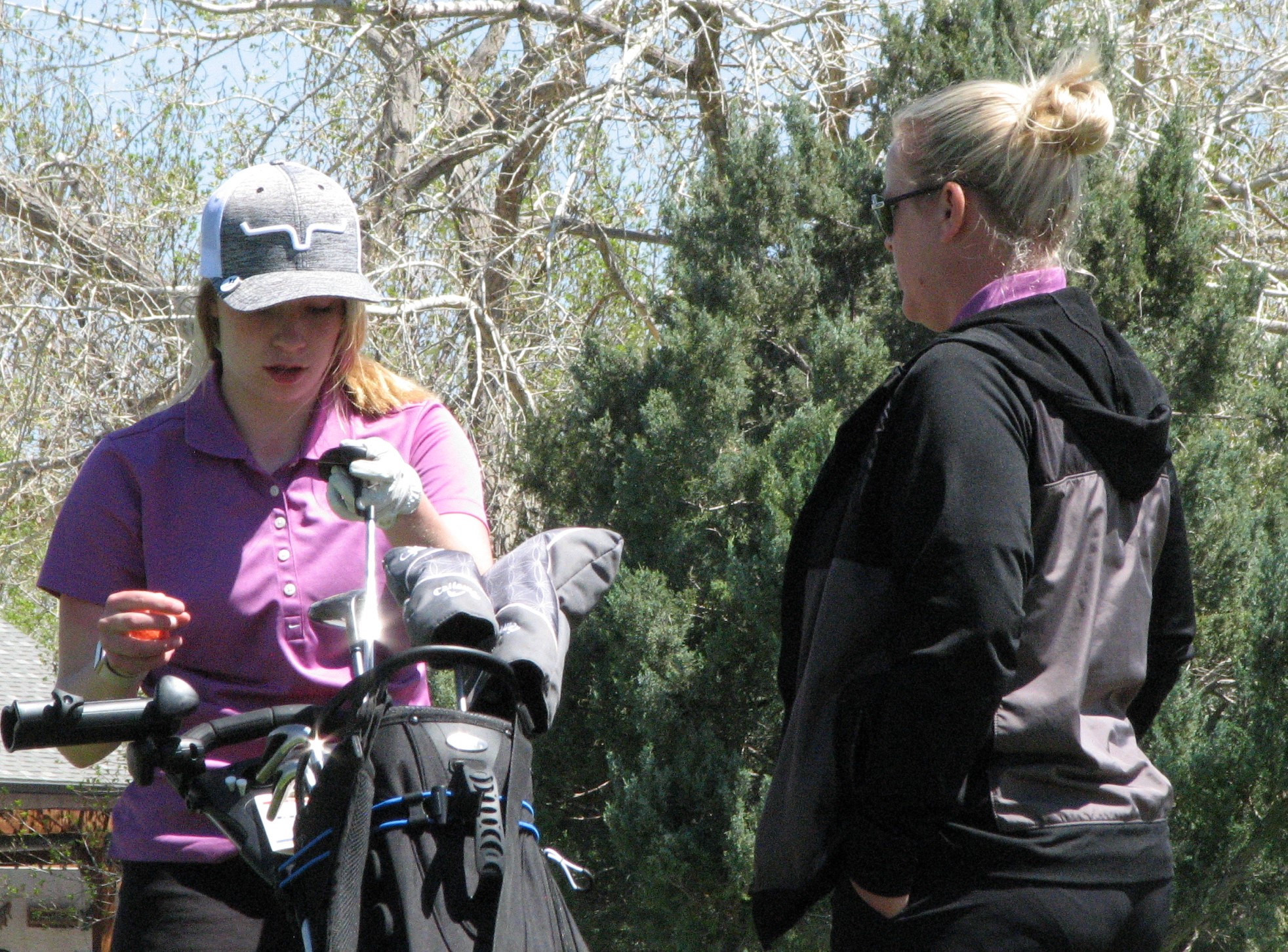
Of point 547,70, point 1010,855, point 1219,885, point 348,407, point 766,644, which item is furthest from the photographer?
point 547,70

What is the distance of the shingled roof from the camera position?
9727mm

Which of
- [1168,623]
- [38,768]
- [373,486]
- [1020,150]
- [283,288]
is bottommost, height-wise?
[38,768]

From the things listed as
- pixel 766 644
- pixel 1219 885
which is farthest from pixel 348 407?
pixel 1219 885

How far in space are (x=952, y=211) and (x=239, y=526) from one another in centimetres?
121

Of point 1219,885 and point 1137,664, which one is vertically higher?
point 1137,664

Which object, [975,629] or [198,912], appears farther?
[198,912]

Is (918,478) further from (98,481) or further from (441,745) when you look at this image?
(98,481)

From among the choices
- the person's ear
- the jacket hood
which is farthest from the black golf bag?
the person's ear

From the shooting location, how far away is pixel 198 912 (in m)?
1.94

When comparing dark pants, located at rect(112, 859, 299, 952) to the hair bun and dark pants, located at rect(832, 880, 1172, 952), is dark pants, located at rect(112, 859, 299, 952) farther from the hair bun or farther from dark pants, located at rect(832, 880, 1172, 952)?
the hair bun

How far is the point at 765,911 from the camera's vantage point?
76.0 inches

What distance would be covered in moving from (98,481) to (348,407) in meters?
0.42

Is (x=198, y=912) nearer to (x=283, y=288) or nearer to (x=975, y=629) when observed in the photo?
(x=283, y=288)

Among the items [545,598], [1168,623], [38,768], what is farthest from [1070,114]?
[38,768]
